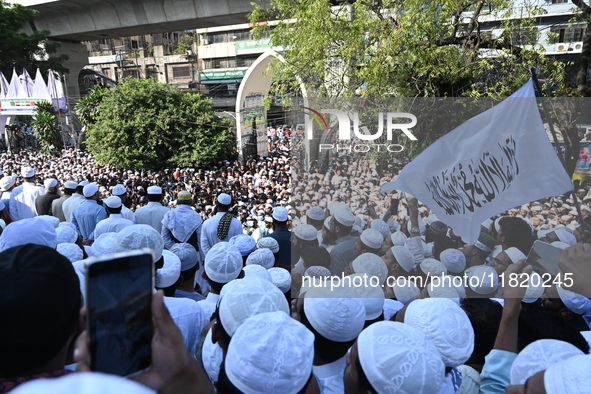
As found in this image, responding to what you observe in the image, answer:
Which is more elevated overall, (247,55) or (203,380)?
(247,55)

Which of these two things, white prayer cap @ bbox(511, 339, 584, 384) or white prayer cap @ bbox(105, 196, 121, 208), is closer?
white prayer cap @ bbox(511, 339, 584, 384)

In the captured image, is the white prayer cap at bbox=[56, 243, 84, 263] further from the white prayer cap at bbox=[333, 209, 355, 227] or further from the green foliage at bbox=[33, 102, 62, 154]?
the green foliage at bbox=[33, 102, 62, 154]

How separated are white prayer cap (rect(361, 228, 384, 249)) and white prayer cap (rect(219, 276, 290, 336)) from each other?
1.74 meters

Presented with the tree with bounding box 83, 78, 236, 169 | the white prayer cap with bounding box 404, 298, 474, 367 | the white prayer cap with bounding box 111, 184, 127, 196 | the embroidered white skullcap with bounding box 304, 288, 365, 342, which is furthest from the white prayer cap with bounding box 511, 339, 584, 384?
the tree with bounding box 83, 78, 236, 169

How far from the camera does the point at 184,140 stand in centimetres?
1398

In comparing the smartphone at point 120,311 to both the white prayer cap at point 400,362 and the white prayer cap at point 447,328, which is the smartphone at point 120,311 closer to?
the white prayer cap at point 400,362

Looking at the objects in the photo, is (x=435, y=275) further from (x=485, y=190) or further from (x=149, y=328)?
(x=149, y=328)

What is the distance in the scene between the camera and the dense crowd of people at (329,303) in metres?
1.00

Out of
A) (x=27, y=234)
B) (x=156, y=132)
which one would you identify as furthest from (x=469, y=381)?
(x=156, y=132)

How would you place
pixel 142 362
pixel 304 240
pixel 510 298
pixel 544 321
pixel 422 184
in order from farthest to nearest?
pixel 304 240 → pixel 422 184 → pixel 544 321 → pixel 510 298 → pixel 142 362

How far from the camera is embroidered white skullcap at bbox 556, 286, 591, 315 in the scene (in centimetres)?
232

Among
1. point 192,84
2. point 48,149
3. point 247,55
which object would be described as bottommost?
point 48,149

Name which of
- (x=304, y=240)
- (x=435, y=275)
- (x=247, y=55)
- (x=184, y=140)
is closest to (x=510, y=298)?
(x=435, y=275)

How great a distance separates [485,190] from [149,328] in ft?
8.65
